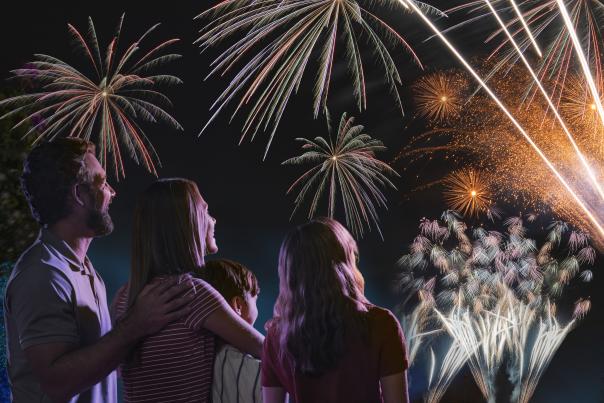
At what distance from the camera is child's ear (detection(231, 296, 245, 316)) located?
4.09 m

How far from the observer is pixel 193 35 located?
20.9 metres

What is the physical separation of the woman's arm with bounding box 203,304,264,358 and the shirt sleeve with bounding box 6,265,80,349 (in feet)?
2.05

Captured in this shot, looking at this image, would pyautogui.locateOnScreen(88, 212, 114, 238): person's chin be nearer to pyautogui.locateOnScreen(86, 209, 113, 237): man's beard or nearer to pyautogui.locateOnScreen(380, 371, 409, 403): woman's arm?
pyautogui.locateOnScreen(86, 209, 113, 237): man's beard

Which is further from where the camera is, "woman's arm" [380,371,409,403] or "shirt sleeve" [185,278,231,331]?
"woman's arm" [380,371,409,403]

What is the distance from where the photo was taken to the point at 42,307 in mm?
2953

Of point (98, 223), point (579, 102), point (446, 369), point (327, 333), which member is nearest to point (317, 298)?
point (327, 333)

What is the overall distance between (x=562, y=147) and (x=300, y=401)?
1109 inches

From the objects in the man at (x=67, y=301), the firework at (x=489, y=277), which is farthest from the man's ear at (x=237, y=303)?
the firework at (x=489, y=277)

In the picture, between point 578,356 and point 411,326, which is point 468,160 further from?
point 578,356

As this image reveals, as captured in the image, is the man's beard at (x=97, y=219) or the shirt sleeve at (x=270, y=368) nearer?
the man's beard at (x=97, y=219)

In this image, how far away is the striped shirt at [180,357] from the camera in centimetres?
298

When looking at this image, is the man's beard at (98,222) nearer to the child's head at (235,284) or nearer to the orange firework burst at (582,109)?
the child's head at (235,284)

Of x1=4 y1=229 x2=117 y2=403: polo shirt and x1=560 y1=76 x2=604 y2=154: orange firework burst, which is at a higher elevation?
x1=560 y1=76 x2=604 y2=154: orange firework burst

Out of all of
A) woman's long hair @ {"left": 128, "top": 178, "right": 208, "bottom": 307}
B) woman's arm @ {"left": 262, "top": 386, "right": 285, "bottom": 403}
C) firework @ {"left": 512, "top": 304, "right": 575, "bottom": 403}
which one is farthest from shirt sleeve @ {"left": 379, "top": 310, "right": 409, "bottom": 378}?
firework @ {"left": 512, "top": 304, "right": 575, "bottom": 403}
